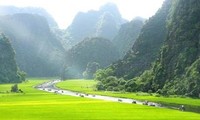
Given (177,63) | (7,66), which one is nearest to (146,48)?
(177,63)

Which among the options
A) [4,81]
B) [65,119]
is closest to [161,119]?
[65,119]

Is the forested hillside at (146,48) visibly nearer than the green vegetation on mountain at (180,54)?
No

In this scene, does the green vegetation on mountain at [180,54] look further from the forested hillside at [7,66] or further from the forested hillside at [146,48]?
the forested hillside at [7,66]

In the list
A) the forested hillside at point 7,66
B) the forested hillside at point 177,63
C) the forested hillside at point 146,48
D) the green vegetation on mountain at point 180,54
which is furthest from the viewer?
the forested hillside at point 7,66

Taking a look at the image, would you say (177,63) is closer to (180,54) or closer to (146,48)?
(180,54)

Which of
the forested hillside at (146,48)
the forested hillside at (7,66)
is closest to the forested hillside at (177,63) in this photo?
the forested hillside at (146,48)

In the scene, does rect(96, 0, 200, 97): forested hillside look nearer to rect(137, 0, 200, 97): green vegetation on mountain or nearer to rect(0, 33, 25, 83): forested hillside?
rect(137, 0, 200, 97): green vegetation on mountain

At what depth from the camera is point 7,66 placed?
6919 inches

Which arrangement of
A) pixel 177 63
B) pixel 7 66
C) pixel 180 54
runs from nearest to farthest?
pixel 177 63
pixel 180 54
pixel 7 66

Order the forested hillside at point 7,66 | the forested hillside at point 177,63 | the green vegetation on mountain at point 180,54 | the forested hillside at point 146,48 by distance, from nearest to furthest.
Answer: the forested hillside at point 177,63, the green vegetation on mountain at point 180,54, the forested hillside at point 146,48, the forested hillside at point 7,66

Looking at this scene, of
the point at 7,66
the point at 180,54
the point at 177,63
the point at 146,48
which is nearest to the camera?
the point at 177,63

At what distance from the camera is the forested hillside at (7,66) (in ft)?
552

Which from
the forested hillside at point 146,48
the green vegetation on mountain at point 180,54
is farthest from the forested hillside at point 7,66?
the green vegetation on mountain at point 180,54

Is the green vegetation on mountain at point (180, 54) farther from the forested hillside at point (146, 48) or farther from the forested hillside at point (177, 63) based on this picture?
the forested hillside at point (146, 48)
